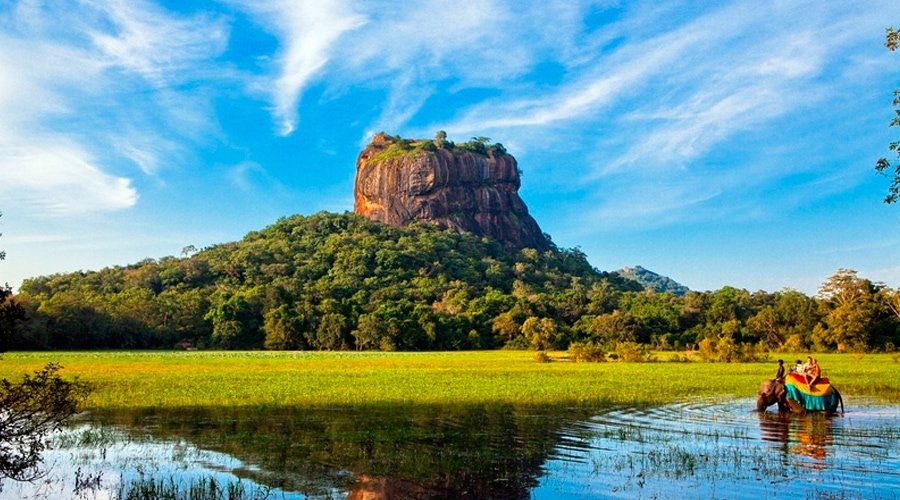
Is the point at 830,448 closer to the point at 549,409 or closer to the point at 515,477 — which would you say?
the point at 515,477

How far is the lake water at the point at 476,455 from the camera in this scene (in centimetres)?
1121

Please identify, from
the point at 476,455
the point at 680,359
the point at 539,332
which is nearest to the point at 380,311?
the point at 539,332

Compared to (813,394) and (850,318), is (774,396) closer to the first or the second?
(813,394)

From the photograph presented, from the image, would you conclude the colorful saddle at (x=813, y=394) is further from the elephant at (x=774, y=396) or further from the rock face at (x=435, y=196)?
the rock face at (x=435, y=196)

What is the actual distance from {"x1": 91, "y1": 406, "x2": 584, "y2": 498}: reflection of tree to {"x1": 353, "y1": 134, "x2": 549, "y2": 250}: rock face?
162056 mm

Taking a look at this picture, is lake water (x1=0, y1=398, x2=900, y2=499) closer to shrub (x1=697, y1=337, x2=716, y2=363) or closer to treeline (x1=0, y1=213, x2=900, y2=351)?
shrub (x1=697, y1=337, x2=716, y2=363)

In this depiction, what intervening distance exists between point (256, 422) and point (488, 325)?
7221 centimetres

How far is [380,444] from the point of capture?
1526 cm

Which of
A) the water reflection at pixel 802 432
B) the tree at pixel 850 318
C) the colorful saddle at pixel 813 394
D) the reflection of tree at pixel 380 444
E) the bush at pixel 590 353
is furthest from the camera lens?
the tree at pixel 850 318

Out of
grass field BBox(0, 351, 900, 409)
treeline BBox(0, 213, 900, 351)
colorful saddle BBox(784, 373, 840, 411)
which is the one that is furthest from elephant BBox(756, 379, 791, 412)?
treeline BBox(0, 213, 900, 351)

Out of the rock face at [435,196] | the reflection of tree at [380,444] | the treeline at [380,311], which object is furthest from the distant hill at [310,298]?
the reflection of tree at [380,444]

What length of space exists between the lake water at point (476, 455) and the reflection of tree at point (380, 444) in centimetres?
5

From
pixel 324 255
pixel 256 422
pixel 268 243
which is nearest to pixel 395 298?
pixel 324 255

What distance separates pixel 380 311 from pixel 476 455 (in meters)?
72.3
